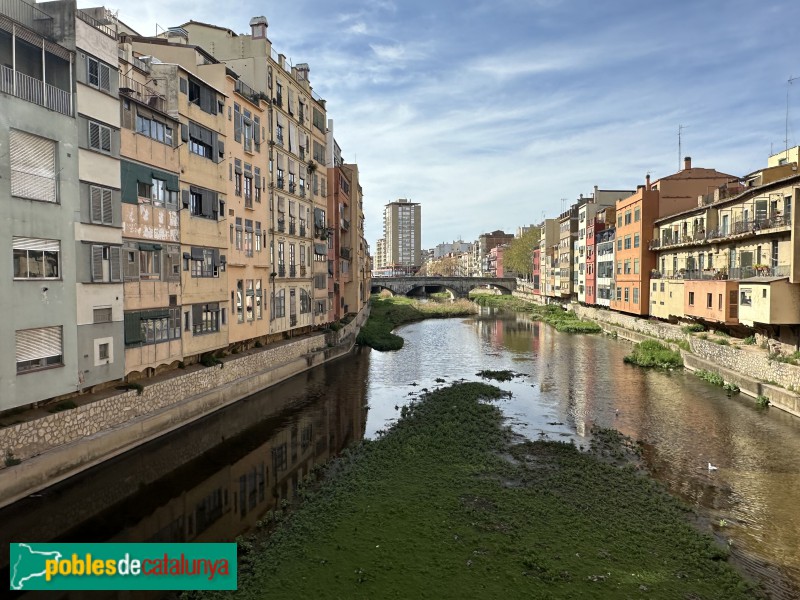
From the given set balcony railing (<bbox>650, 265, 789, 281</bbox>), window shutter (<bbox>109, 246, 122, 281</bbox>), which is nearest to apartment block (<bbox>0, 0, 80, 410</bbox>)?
window shutter (<bbox>109, 246, 122, 281</bbox>)

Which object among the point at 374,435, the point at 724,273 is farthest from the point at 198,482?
the point at 724,273

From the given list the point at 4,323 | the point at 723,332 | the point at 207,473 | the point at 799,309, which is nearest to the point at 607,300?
the point at 723,332

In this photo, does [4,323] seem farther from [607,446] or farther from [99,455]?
[607,446]

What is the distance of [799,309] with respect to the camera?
104ft

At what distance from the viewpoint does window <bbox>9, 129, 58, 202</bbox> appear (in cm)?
1872

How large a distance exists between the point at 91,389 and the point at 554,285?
92025 millimetres

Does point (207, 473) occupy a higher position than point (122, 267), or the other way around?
point (122, 267)

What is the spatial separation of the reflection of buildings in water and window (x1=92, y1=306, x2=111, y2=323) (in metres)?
5.83

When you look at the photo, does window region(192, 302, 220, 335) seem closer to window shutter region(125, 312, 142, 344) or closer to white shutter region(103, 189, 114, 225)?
window shutter region(125, 312, 142, 344)

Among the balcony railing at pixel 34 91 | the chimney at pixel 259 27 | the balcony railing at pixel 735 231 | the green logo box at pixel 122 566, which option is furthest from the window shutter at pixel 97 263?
the balcony railing at pixel 735 231

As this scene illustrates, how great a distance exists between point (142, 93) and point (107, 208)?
7.07 metres

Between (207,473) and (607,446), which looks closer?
(207,473)

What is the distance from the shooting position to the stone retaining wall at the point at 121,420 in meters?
18.1

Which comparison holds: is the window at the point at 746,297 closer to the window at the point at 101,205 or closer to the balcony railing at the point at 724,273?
the balcony railing at the point at 724,273
